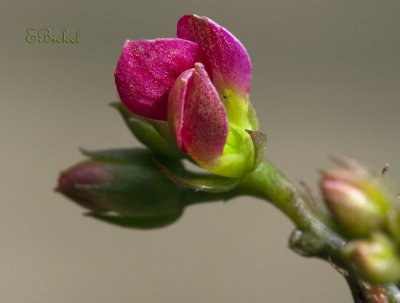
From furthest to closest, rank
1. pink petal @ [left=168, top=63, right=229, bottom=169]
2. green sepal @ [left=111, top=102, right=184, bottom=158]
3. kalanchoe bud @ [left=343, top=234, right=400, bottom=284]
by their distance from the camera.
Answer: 1. green sepal @ [left=111, top=102, right=184, bottom=158]
2. pink petal @ [left=168, top=63, right=229, bottom=169]
3. kalanchoe bud @ [left=343, top=234, right=400, bottom=284]

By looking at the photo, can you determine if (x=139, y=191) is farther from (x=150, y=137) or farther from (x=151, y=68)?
(x=151, y=68)

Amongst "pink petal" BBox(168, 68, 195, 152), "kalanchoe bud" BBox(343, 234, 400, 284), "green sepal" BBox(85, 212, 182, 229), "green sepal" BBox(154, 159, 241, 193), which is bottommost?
"green sepal" BBox(85, 212, 182, 229)

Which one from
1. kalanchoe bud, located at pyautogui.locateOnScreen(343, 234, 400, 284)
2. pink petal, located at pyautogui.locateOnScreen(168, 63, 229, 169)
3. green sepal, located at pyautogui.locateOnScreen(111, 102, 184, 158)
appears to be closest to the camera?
kalanchoe bud, located at pyautogui.locateOnScreen(343, 234, 400, 284)

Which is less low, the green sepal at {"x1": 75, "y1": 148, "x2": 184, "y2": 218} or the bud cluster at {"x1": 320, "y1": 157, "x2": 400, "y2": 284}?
the bud cluster at {"x1": 320, "y1": 157, "x2": 400, "y2": 284}

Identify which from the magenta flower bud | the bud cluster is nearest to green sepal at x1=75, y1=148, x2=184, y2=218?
the magenta flower bud

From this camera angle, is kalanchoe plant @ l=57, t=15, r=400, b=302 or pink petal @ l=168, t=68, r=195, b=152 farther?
pink petal @ l=168, t=68, r=195, b=152

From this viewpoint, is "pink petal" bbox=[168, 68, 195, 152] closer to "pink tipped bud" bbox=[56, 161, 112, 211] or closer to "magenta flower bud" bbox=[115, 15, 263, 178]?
"magenta flower bud" bbox=[115, 15, 263, 178]

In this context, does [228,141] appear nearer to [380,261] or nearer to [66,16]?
[380,261]
